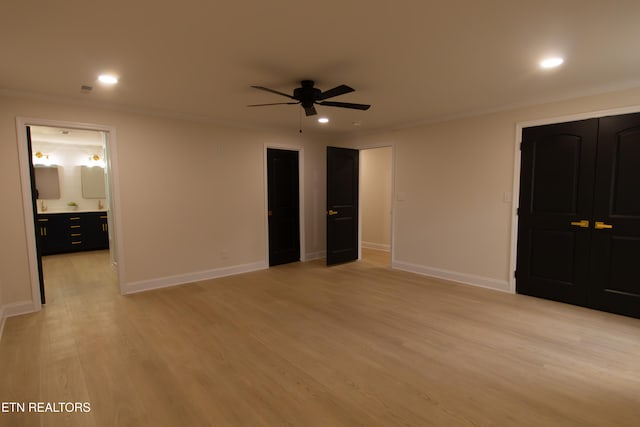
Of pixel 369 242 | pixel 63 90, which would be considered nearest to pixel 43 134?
pixel 63 90

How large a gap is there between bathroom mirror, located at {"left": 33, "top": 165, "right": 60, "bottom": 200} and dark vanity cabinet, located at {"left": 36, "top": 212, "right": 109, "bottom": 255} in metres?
0.72

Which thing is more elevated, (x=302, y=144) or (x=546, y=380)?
(x=302, y=144)

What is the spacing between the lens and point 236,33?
2240 millimetres

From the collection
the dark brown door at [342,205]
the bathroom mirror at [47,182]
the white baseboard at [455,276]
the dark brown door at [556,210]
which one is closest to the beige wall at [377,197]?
the dark brown door at [342,205]

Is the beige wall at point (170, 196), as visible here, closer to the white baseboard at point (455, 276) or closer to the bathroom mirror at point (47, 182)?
the white baseboard at point (455, 276)

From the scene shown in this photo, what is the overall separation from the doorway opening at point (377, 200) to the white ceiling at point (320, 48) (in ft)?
11.1

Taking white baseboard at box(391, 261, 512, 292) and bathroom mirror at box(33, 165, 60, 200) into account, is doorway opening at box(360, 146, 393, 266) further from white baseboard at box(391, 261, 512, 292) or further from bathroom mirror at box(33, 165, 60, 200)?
bathroom mirror at box(33, 165, 60, 200)

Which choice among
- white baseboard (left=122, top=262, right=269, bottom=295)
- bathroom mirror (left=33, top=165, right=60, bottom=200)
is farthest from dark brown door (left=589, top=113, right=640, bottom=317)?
bathroom mirror (left=33, top=165, right=60, bottom=200)

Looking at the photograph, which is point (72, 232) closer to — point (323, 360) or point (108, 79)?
point (108, 79)

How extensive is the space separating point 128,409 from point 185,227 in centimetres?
300

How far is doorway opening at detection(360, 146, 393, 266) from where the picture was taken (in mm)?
7262

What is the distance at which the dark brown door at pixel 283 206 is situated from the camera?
18.7 ft

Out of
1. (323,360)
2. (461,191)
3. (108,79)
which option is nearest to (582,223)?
(461,191)

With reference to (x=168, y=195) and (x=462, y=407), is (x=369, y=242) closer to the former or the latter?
(x=168, y=195)
